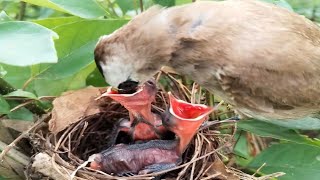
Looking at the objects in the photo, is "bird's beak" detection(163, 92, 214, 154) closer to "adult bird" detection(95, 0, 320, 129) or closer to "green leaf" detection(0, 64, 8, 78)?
"adult bird" detection(95, 0, 320, 129)

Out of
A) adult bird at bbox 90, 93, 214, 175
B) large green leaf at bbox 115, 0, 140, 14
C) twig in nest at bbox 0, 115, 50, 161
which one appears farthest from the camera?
large green leaf at bbox 115, 0, 140, 14

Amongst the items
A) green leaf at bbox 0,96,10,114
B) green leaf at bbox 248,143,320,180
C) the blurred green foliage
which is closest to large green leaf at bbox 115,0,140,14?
the blurred green foliage

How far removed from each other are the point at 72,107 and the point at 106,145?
20 centimetres

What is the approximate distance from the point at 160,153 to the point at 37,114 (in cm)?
43

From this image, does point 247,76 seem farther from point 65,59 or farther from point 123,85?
point 65,59

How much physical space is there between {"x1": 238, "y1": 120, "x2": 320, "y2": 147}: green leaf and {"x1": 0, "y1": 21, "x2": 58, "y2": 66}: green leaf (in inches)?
33.1

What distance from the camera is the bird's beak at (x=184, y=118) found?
197 cm

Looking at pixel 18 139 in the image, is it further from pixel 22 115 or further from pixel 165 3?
pixel 165 3

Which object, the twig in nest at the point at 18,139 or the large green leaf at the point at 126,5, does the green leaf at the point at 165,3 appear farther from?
the twig in nest at the point at 18,139

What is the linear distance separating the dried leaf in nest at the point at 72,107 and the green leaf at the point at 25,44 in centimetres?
50

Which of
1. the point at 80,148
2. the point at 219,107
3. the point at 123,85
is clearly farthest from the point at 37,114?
the point at 219,107

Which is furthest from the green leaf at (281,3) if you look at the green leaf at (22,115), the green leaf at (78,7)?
the green leaf at (22,115)

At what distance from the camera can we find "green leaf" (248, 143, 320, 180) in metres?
2.02

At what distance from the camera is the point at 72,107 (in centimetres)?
209
